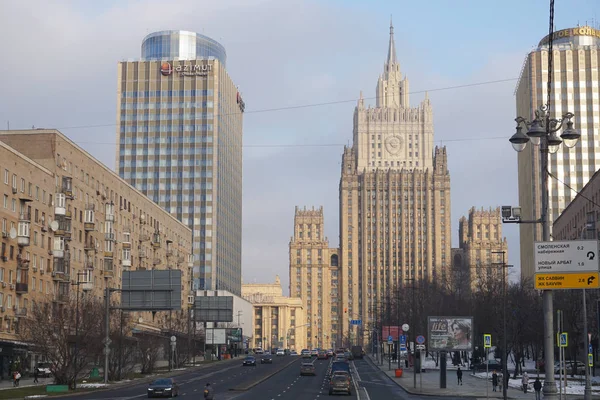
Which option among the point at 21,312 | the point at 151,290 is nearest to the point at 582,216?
the point at 151,290

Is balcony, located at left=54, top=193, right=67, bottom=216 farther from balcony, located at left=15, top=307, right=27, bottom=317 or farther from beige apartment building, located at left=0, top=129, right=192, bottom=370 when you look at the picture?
balcony, located at left=15, top=307, right=27, bottom=317

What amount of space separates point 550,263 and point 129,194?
326ft

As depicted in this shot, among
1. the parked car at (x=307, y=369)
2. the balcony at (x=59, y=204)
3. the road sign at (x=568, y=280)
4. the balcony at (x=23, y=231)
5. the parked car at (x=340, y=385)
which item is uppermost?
the balcony at (x=59, y=204)

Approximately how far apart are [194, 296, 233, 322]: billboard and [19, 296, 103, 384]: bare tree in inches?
1808

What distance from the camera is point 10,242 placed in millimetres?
79688

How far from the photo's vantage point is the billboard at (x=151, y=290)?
73.1 m

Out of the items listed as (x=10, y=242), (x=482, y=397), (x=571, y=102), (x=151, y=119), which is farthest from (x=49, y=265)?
(x=571, y=102)

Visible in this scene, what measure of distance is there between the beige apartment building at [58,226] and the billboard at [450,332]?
35.1 m

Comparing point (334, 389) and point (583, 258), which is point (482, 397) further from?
point (583, 258)

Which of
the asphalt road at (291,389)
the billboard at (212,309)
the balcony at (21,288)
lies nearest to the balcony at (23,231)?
the balcony at (21,288)

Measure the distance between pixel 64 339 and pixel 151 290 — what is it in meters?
9.27

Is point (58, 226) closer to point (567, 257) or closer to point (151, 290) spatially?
point (151, 290)

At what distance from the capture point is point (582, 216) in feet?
379

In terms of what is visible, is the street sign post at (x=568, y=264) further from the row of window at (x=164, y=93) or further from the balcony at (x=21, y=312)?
the row of window at (x=164, y=93)
